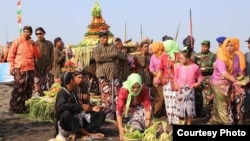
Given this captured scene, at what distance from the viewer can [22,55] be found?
9.10 meters

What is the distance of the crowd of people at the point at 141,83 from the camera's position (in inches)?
250

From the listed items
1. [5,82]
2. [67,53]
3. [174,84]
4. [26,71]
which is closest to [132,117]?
[174,84]

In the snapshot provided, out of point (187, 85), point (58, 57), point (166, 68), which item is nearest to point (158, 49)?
point (166, 68)

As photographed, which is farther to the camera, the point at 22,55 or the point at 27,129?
the point at 22,55

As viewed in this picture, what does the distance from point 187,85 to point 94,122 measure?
1639 millimetres

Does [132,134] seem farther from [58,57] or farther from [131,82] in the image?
[58,57]

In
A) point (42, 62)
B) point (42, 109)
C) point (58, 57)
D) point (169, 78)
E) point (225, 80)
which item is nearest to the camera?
point (225, 80)

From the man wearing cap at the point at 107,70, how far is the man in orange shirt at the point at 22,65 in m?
1.62

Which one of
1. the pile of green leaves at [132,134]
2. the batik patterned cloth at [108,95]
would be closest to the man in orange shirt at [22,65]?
the batik patterned cloth at [108,95]

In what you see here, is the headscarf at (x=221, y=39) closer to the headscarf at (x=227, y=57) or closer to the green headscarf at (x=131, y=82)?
the headscarf at (x=227, y=57)

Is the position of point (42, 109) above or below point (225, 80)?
below

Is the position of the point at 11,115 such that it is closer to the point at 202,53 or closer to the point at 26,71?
the point at 26,71

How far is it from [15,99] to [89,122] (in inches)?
122

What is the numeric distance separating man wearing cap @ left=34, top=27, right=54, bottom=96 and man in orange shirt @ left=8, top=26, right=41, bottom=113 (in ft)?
1.75
